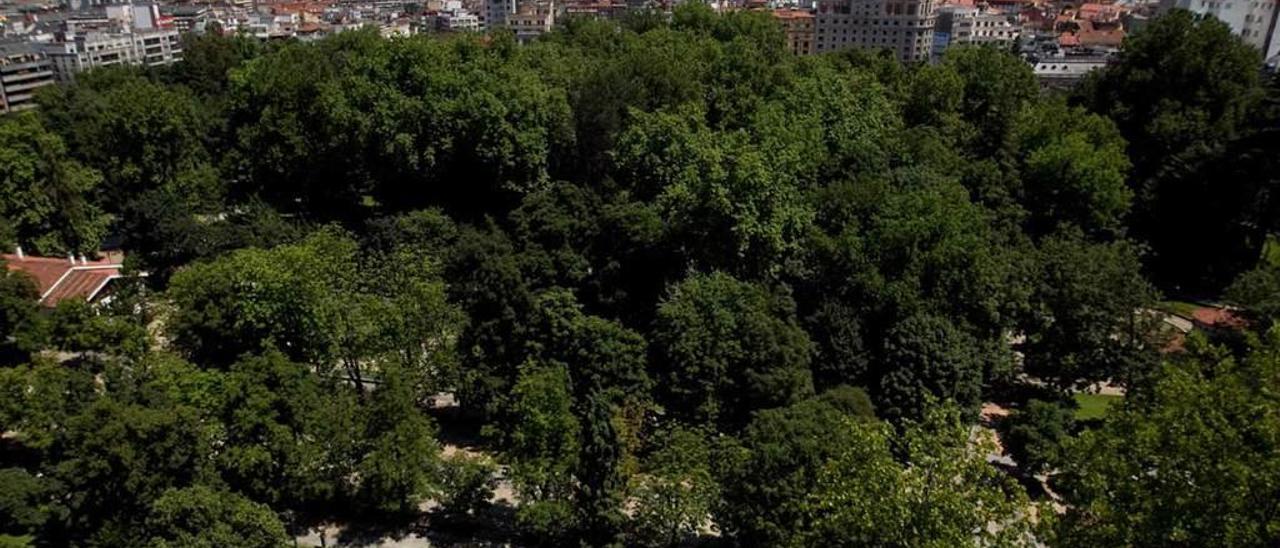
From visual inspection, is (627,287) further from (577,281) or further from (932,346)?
(932,346)

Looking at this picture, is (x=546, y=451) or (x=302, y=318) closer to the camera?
(x=546, y=451)

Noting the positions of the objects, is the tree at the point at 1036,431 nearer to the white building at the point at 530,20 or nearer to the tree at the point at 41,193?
the tree at the point at 41,193

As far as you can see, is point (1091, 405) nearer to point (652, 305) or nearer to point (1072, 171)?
point (1072, 171)

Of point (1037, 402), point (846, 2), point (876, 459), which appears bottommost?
point (1037, 402)

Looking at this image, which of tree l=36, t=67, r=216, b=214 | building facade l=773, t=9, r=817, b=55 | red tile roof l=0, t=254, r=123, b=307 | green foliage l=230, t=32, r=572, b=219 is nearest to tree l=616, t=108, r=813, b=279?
green foliage l=230, t=32, r=572, b=219

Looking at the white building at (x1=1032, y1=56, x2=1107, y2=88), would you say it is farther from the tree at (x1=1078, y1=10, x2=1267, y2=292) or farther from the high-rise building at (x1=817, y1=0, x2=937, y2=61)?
the tree at (x1=1078, y1=10, x2=1267, y2=292)

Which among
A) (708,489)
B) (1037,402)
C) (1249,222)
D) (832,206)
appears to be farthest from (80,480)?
(1249,222)

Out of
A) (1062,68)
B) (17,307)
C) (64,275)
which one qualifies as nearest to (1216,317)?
(17,307)

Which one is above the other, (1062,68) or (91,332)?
(1062,68)
